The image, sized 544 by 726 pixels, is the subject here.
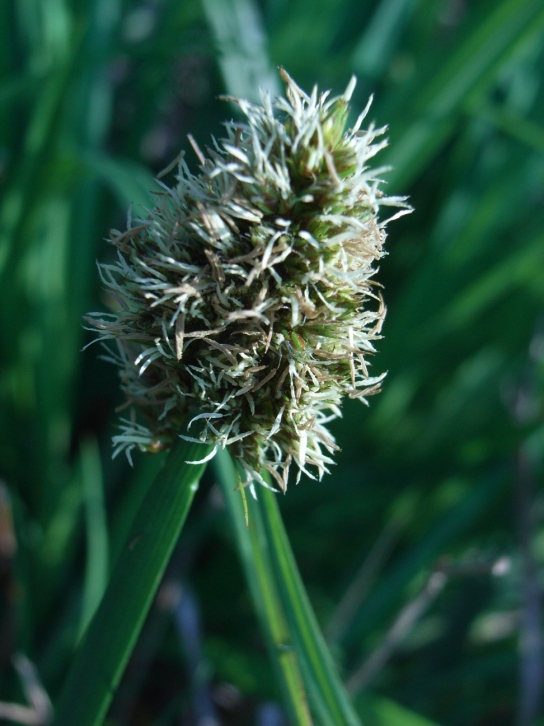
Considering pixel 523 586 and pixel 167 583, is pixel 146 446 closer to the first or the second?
pixel 167 583

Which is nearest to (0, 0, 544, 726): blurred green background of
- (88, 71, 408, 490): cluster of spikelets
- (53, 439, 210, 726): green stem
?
(53, 439, 210, 726): green stem

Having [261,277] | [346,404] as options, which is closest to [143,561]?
[261,277]

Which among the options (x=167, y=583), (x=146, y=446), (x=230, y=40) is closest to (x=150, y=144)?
(x=230, y=40)

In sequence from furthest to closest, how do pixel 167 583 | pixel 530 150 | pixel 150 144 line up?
pixel 150 144
pixel 530 150
pixel 167 583

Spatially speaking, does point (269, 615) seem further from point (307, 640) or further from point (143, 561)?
point (143, 561)

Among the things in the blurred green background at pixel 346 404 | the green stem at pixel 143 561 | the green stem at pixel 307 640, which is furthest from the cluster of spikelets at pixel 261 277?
the blurred green background at pixel 346 404
